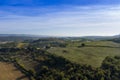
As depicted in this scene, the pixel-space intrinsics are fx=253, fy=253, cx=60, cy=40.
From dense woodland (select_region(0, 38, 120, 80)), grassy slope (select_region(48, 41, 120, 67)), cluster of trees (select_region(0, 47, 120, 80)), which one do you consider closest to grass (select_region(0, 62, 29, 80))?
dense woodland (select_region(0, 38, 120, 80))

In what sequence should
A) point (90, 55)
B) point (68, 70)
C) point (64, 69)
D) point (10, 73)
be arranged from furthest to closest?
point (90, 55), point (10, 73), point (64, 69), point (68, 70)

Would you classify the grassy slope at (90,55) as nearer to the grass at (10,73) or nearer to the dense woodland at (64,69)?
the dense woodland at (64,69)

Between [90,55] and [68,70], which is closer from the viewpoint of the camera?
[68,70]

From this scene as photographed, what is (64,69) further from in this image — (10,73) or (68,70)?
(10,73)

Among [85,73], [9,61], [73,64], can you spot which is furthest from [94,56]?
[9,61]

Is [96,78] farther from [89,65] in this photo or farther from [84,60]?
[84,60]

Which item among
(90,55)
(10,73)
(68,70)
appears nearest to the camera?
(68,70)

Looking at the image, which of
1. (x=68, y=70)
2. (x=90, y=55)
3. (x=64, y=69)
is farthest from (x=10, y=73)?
(x=90, y=55)

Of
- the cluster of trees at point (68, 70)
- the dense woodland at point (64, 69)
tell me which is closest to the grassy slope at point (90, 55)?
the dense woodland at point (64, 69)

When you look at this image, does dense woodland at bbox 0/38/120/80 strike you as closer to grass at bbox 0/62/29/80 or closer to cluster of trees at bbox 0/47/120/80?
cluster of trees at bbox 0/47/120/80
